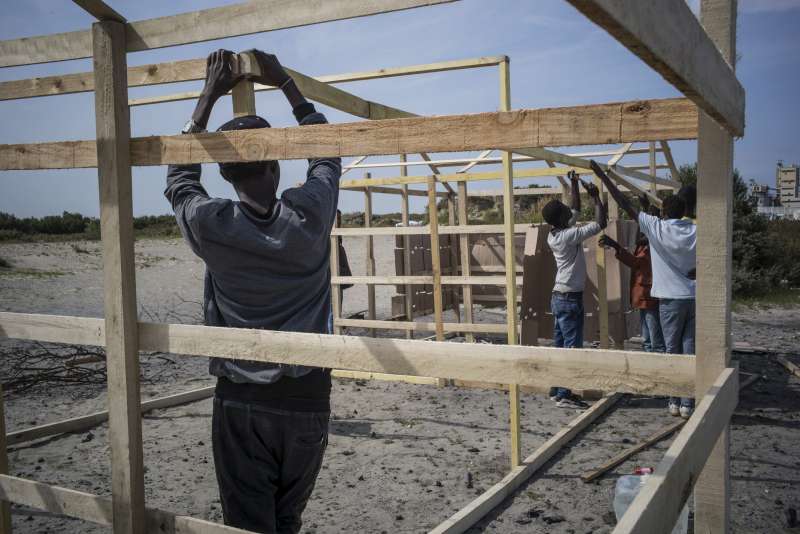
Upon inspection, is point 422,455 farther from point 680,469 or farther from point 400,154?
point 680,469

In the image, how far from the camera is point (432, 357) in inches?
66.9

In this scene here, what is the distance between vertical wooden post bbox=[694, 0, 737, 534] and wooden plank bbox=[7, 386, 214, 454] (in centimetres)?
530

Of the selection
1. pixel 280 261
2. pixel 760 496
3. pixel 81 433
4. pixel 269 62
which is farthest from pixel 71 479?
pixel 760 496

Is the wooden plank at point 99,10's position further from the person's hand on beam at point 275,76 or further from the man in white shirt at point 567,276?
the man in white shirt at point 567,276

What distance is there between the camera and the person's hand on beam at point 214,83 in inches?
83.4

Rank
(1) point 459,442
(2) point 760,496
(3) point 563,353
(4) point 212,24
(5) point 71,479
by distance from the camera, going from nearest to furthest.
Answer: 1. (3) point 563,353
2. (4) point 212,24
3. (2) point 760,496
4. (5) point 71,479
5. (1) point 459,442

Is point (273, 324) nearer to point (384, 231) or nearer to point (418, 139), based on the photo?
point (418, 139)

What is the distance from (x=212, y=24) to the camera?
6.26 feet

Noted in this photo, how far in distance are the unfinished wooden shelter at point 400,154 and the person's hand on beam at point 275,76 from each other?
143mm

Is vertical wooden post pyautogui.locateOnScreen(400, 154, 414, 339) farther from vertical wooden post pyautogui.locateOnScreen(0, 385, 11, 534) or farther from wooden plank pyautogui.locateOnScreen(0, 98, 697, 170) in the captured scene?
wooden plank pyautogui.locateOnScreen(0, 98, 697, 170)

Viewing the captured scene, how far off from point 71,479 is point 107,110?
365cm

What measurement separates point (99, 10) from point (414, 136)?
3.76 ft

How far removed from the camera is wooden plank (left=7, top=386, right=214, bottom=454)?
5312 millimetres

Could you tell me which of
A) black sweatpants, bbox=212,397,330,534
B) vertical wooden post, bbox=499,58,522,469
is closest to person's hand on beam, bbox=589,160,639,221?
vertical wooden post, bbox=499,58,522,469
